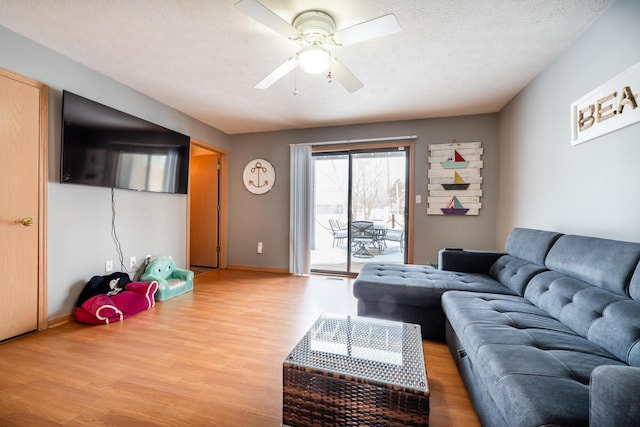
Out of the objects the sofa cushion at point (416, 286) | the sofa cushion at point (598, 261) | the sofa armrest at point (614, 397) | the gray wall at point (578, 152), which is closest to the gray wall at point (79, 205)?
the sofa cushion at point (416, 286)

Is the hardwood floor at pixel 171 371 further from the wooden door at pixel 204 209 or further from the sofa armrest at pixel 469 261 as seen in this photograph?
the wooden door at pixel 204 209

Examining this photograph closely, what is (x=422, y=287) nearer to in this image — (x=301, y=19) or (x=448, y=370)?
(x=448, y=370)

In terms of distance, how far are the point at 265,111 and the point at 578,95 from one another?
3087mm

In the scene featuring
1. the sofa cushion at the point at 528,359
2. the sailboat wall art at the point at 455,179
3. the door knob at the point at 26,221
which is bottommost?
the sofa cushion at the point at 528,359

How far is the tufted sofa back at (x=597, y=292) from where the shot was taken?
1.07 m

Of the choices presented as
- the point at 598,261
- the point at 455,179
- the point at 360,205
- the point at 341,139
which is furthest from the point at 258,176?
the point at 598,261

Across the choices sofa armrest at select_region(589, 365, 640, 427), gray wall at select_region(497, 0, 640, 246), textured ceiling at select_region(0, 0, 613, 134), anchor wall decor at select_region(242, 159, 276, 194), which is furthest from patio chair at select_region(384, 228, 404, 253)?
sofa armrest at select_region(589, 365, 640, 427)

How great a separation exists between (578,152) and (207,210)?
15.6 feet

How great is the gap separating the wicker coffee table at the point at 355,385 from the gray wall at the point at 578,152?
5.22ft

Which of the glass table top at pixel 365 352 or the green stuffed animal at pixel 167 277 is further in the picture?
the green stuffed animal at pixel 167 277

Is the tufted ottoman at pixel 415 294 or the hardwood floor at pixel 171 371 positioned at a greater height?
the tufted ottoman at pixel 415 294

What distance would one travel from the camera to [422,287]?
2.05 m

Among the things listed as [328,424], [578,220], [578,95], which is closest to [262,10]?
[328,424]

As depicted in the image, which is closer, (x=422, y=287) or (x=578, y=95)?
(x=578, y=95)
